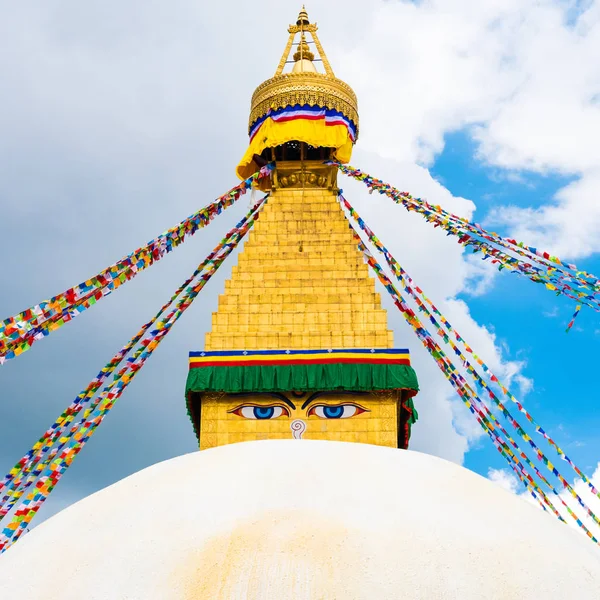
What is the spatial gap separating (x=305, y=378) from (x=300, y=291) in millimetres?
1741

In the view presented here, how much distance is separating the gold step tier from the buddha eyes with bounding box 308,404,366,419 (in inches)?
35.9

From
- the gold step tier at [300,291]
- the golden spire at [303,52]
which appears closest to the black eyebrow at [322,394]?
the gold step tier at [300,291]

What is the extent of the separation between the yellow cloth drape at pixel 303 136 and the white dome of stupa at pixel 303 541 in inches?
424

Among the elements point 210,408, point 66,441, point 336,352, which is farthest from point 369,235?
point 66,441

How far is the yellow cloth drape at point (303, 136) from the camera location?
1342 cm

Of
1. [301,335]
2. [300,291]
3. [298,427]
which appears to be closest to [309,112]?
[300,291]

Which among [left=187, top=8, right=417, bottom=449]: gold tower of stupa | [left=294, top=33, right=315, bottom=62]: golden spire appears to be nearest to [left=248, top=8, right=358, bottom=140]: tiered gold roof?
[left=187, top=8, right=417, bottom=449]: gold tower of stupa

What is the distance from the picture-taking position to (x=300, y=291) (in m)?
11.6

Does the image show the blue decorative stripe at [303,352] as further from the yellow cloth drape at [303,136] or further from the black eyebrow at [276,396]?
the yellow cloth drape at [303,136]

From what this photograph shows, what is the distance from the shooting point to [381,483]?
2.96 m

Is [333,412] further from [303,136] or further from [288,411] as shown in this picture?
[303,136]

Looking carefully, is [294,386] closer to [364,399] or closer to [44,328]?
[364,399]

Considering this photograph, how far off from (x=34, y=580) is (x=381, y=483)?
133cm

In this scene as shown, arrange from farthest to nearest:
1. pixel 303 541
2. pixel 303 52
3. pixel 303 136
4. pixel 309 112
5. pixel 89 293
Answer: pixel 303 52 → pixel 309 112 → pixel 303 136 → pixel 89 293 → pixel 303 541
